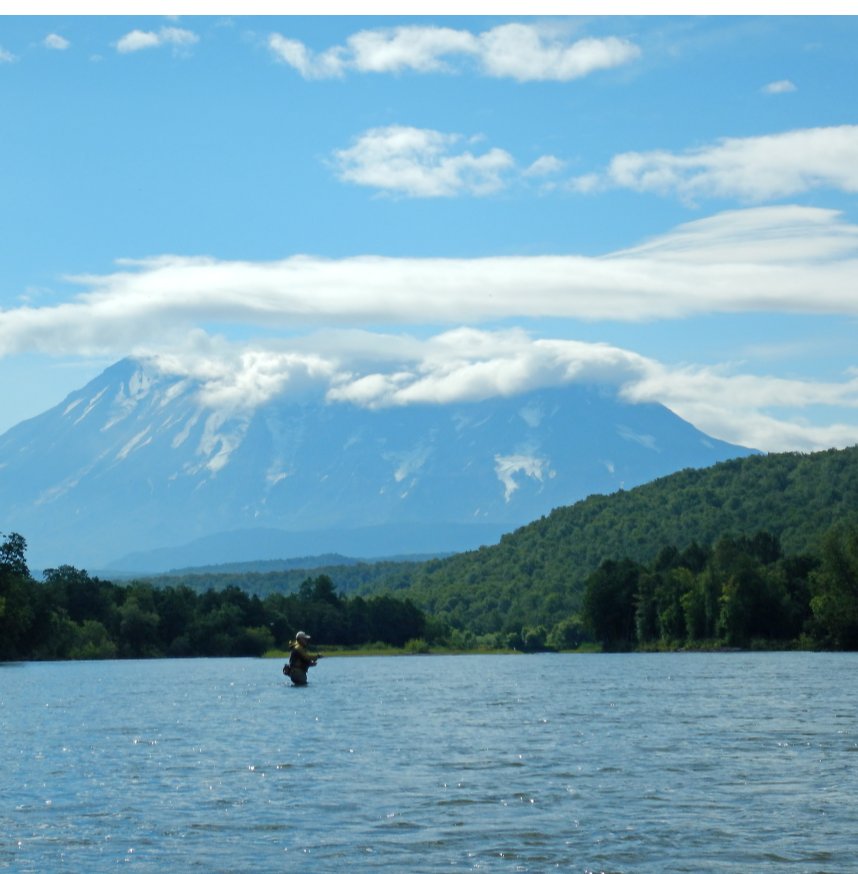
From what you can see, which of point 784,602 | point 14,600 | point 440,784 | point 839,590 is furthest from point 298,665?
point 784,602

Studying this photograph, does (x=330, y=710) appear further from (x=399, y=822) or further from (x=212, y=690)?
(x=399, y=822)

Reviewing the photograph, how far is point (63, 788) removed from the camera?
143ft

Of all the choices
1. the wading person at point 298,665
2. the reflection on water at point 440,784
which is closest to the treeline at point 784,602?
the wading person at point 298,665

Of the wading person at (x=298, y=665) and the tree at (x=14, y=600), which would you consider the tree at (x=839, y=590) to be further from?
the tree at (x=14, y=600)

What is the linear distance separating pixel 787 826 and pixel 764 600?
157144 mm

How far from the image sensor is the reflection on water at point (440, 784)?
32.0 m

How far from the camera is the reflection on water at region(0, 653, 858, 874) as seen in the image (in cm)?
3203

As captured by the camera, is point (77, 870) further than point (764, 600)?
No

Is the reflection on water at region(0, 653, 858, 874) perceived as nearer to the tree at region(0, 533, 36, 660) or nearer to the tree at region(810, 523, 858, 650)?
the tree at region(0, 533, 36, 660)

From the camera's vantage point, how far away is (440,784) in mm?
43062

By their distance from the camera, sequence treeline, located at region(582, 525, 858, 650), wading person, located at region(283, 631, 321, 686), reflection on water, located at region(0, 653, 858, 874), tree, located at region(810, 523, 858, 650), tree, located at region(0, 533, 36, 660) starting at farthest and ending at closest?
treeline, located at region(582, 525, 858, 650)
tree, located at region(810, 523, 858, 650)
tree, located at region(0, 533, 36, 660)
wading person, located at region(283, 631, 321, 686)
reflection on water, located at region(0, 653, 858, 874)

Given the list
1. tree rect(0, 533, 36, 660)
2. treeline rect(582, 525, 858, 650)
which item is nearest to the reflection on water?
tree rect(0, 533, 36, 660)

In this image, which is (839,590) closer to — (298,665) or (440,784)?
(298,665)

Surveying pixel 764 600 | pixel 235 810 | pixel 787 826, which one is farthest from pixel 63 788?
pixel 764 600
